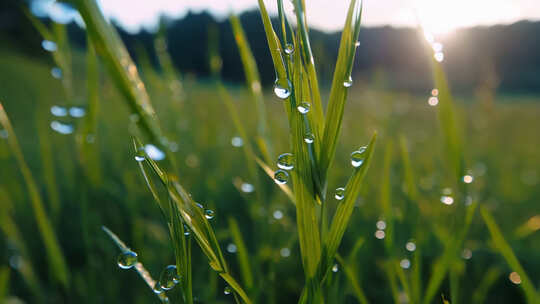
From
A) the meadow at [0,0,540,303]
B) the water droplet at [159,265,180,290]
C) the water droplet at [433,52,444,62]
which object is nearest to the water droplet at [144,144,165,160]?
the meadow at [0,0,540,303]

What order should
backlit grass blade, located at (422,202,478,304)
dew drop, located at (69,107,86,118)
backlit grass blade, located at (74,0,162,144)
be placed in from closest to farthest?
backlit grass blade, located at (74,0,162,144), backlit grass blade, located at (422,202,478,304), dew drop, located at (69,107,86,118)

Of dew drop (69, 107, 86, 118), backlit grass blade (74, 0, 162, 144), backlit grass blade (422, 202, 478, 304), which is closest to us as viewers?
backlit grass blade (74, 0, 162, 144)

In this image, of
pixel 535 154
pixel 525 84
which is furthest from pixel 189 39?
pixel 525 84

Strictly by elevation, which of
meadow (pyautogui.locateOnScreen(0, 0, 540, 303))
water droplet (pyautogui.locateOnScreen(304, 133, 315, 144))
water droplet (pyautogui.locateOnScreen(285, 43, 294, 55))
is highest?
water droplet (pyautogui.locateOnScreen(285, 43, 294, 55))

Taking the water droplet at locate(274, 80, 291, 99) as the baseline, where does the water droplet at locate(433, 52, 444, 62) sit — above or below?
above

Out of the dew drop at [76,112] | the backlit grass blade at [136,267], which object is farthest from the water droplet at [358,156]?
the dew drop at [76,112]

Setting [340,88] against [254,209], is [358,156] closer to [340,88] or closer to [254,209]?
[340,88]

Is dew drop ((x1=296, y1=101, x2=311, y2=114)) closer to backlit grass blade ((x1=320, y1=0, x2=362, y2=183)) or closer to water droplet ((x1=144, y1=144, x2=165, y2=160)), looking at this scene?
backlit grass blade ((x1=320, y1=0, x2=362, y2=183))

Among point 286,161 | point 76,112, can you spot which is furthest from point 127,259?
point 76,112
